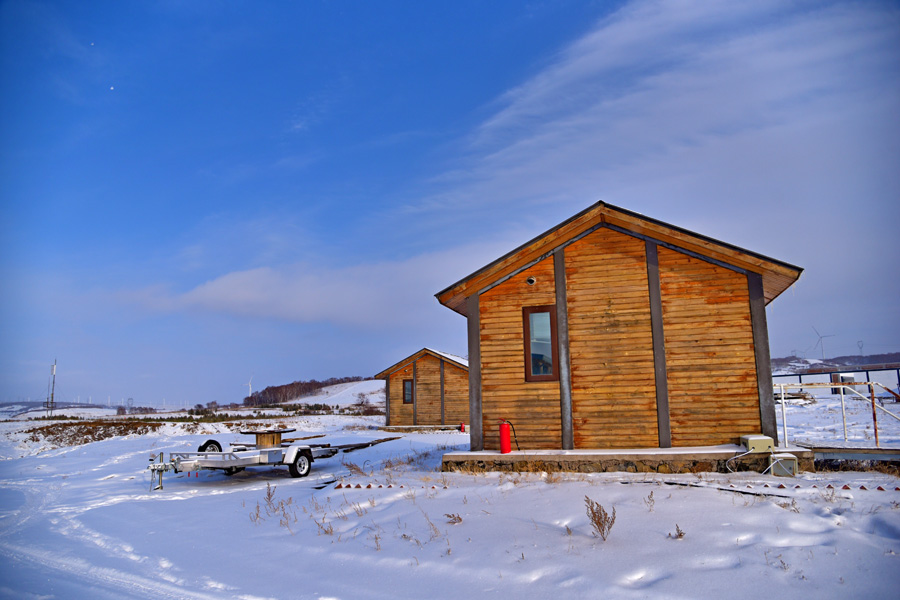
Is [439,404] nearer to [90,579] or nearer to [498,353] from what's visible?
[498,353]

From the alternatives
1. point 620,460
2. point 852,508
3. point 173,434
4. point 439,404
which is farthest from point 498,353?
point 173,434

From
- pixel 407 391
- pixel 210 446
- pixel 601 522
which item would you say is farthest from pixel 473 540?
pixel 407 391

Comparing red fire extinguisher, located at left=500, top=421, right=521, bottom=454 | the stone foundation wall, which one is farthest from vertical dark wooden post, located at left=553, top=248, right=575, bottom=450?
red fire extinguisher, located at left=500, top=421, right=521, bottom=454

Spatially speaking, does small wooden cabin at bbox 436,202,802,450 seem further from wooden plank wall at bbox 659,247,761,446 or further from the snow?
the snow

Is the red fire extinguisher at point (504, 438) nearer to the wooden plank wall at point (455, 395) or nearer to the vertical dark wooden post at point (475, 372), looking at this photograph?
the vertical dark wooden post at point (475, 372)

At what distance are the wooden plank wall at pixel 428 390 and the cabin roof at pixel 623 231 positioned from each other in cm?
1855

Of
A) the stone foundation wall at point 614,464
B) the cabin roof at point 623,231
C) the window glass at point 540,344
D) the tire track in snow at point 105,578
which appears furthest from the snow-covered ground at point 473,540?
the cabin roof at point 623,231

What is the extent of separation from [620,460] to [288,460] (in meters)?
7.67

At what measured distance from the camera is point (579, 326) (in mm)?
12656

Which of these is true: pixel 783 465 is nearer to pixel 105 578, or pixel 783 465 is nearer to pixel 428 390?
pixel 105 578

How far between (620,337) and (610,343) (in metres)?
0.25

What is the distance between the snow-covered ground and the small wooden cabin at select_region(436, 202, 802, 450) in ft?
5.05

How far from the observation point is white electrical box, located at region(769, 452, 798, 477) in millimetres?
10516

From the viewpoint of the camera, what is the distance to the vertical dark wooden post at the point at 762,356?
11422mm
